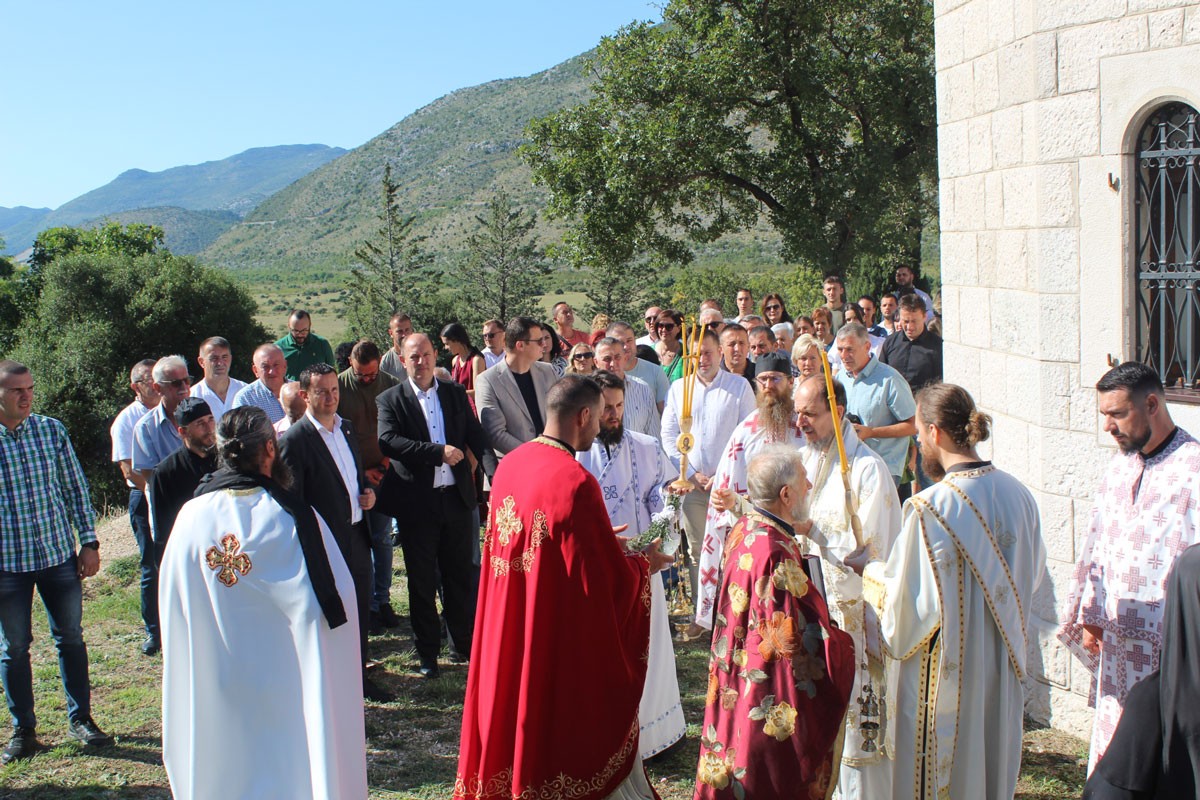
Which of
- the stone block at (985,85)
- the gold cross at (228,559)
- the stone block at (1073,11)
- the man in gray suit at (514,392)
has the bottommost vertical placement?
the gold cross at (228,559)

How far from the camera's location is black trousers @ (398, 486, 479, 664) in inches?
275

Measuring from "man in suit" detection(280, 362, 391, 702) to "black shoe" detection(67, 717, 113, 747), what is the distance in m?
1.49

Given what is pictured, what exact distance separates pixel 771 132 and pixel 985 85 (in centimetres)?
1914

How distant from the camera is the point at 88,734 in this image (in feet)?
19.7

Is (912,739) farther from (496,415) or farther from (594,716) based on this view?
(496,415)

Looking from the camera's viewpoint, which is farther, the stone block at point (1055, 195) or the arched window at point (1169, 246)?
the stone block at point (1055, 195)

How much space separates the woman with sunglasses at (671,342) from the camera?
953cm

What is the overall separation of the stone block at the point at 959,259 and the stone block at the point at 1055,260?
2.14ft

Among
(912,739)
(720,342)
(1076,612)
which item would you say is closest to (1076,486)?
(1076,612)

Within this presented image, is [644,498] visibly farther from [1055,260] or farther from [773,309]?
[773,309]

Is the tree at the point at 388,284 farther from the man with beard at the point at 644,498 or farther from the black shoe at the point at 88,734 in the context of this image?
the man with beard at the point at 644,498

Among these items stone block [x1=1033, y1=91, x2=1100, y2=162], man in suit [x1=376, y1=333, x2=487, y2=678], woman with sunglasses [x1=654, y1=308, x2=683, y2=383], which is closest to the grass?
man in suit [x1=376, y1=333, x2=487, y2=678]

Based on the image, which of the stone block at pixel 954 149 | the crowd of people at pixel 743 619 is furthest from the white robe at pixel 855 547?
the stone block at pixel 954 149

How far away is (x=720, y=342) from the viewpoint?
806 centimetres
